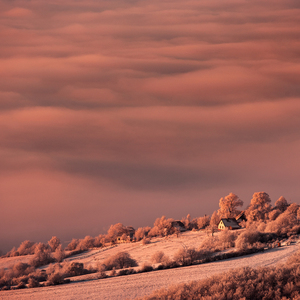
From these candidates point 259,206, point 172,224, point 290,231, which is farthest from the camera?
point 172,224

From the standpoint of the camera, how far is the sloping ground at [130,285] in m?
20.5

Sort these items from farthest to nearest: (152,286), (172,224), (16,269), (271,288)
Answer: (172,224), (16,269), (152,286), (271,288)

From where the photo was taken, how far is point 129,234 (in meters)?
82.0

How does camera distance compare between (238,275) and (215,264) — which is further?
(215,264)

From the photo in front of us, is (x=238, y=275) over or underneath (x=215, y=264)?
over

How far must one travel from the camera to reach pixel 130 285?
2212cm

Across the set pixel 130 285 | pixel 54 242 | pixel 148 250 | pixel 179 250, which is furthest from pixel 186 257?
pixel 54 242

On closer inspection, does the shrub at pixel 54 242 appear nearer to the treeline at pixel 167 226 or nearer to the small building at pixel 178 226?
the treeline at pixel 167 226

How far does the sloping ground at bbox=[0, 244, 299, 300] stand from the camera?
20.5 metres

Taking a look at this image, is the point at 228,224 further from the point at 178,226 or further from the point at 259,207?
the point at 178,226

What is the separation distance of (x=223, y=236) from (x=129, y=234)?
43.0 metres

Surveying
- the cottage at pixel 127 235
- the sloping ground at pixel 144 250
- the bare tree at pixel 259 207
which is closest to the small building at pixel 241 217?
the bare tree at pixel 259 207

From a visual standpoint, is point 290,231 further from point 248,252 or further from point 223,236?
point 248,252

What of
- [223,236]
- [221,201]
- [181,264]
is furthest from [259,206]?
[181,264]
